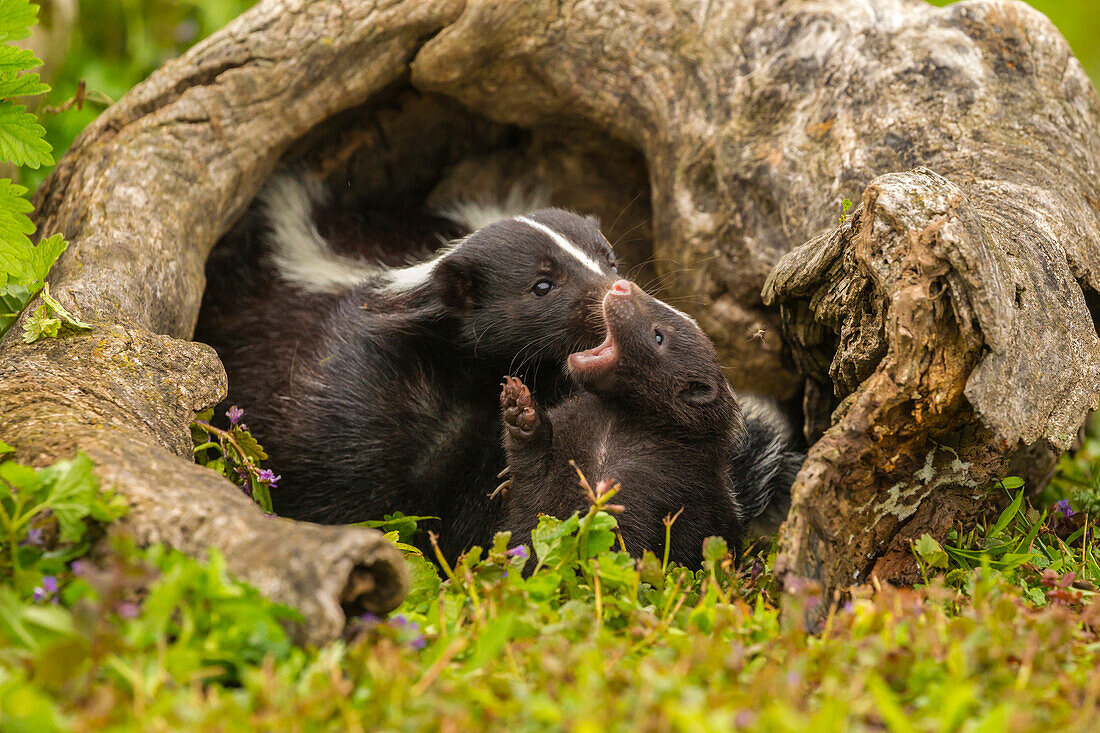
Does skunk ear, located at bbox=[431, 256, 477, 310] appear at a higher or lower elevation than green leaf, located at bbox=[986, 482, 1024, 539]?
higher

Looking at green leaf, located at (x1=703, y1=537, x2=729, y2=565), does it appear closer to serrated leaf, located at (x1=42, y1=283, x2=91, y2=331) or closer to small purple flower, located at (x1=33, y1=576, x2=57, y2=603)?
small purple flower, located at (x1=33, y1=576, x2=57, y2=603)

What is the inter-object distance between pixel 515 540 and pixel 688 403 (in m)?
0.91

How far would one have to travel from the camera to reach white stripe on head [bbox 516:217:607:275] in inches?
169

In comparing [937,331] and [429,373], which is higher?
[937,331]

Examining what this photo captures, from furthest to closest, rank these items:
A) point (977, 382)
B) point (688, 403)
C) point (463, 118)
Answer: point (463, 118) < point (688, 403) < point (977, 382)

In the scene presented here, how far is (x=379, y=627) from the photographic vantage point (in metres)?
2.35

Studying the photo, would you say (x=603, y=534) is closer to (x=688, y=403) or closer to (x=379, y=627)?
(x=379, y=627)

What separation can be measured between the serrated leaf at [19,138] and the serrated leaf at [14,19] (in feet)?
0.85

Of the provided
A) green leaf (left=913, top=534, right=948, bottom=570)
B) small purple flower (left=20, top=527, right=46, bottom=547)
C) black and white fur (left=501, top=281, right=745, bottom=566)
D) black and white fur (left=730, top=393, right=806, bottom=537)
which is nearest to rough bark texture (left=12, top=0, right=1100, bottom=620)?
green leaf (left=913, top=534, right=948, bottom=570)

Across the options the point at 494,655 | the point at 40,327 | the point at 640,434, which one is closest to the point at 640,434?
the point at 640,434

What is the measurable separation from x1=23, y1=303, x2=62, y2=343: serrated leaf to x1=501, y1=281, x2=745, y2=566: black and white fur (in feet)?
5.37

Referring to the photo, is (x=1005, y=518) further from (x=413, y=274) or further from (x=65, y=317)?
(x=65, y=317)

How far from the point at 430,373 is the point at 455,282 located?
485 mm

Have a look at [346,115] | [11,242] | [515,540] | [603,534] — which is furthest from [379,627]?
[346,115]
